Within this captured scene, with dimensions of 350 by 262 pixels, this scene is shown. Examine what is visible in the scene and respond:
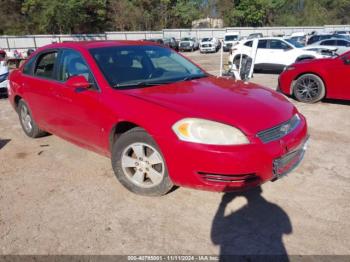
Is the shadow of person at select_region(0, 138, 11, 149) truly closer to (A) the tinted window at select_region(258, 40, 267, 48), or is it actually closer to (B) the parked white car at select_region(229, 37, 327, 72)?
(B) the parked white car at select_region(229, 37, 327, 72)

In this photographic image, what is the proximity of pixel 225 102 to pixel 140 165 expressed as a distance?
3.57 ft

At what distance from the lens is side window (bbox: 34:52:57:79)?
4535 mm

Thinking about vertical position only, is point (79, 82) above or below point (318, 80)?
above

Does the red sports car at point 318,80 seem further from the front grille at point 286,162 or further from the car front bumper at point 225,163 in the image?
the car front bumper at point 225,163

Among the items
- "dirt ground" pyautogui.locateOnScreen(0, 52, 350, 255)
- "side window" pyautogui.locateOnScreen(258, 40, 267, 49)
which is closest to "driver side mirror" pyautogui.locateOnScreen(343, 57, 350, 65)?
"dirt ground" pyautogui.locateOnScreen(0, 52, 350, 255)

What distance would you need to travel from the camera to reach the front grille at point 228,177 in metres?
2.95

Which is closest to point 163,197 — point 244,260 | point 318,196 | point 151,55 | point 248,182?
point 248,182

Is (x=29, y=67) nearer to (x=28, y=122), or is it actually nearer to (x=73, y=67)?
(x=28, y=122)

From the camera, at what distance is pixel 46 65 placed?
4.73 meters

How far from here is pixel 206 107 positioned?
3.16 m

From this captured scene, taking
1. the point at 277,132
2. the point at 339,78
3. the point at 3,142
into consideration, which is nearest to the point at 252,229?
the point at 277,132

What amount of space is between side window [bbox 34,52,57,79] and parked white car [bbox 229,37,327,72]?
1021cm

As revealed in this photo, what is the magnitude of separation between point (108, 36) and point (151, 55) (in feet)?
145

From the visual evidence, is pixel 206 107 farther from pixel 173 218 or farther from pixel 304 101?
pixel 304 101
